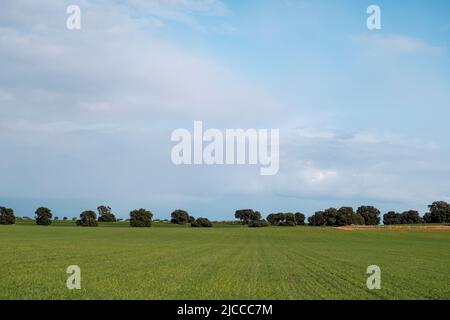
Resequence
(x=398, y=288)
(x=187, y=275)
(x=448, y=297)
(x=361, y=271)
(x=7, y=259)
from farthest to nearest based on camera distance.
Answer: (x=7, y=259) → (x=361, y=271) → (x=187, y=275) → (x=398, y=288) → (x=448, y=297)

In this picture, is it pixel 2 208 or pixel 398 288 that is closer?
pixel 398 288

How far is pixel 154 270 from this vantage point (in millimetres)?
33312

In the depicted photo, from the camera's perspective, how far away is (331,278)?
1206 inches

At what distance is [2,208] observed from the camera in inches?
7815

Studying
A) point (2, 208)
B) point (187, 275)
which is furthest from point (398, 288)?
point (2, 208)

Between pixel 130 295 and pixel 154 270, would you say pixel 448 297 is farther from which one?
pixel 154 270

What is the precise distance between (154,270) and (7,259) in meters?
13.8

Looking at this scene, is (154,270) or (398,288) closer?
(398,288)

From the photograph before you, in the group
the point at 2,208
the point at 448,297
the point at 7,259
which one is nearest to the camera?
the point at 448,297
